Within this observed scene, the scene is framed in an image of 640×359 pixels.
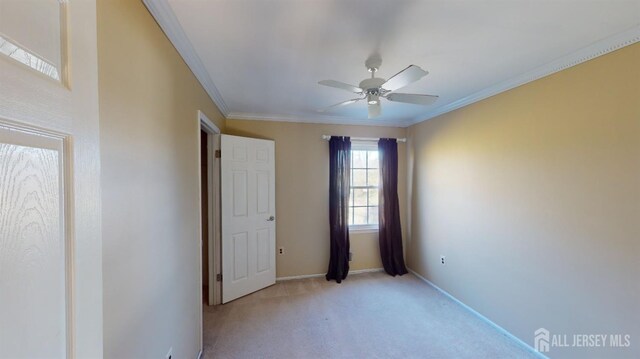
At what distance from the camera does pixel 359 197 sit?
3.99m

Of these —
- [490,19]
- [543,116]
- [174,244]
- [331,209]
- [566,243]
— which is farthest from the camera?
[331,209]

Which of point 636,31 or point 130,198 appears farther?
point 636,31

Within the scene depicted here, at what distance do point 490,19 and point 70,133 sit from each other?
1991 millimetres

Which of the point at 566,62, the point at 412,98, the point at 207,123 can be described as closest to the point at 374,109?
the point at 412,98

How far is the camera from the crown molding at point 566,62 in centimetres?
159

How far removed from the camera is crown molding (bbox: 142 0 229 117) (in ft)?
4.20

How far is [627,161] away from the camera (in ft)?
5.33

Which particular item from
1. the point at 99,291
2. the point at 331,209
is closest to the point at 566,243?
the point at 331,209

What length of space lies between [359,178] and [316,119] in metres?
1.15

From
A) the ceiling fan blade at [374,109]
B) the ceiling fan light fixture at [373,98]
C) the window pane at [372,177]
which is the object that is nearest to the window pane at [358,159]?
the window pane at [372,177]

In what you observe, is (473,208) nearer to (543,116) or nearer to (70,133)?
(543,116)

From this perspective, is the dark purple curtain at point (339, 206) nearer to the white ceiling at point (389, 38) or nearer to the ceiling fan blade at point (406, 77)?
the white ceiling at point (389, 38)

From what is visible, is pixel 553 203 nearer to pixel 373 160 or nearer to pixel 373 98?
pixel 373 98

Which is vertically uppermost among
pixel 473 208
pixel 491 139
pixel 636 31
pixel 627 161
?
pixel 636 31
